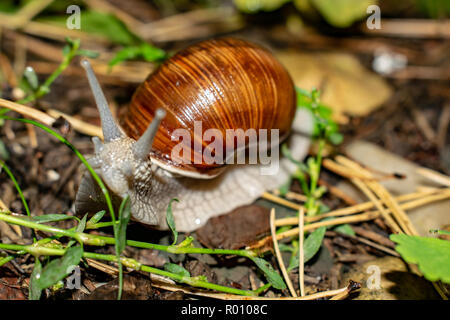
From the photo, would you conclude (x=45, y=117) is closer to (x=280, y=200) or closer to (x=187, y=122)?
(x=187, y=122)

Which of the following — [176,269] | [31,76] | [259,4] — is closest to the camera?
[176,269]

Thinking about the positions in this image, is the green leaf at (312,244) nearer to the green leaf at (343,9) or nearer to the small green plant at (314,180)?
the small green plant at (314,180)

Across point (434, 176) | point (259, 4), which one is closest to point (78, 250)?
point (434, 176)

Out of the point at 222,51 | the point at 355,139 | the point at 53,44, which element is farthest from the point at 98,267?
the point at 53,44

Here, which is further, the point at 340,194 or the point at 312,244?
the point at 340,194

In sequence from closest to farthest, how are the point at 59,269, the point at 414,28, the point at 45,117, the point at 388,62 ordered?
the point at 59,269
the point at 45,117
the point at 388,62
the point at 414,28

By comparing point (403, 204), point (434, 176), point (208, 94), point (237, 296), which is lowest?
point (237, 296)

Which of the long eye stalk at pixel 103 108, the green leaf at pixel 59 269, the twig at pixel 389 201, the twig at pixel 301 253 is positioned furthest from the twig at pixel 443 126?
the green leaf at pixel 59 269
